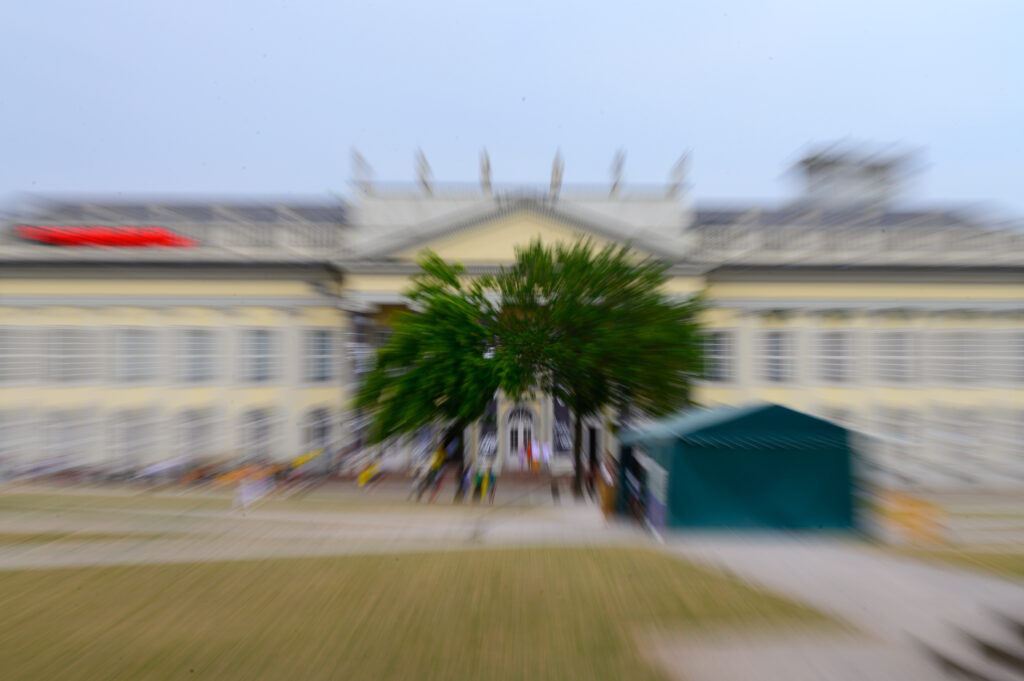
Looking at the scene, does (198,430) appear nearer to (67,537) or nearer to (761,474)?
(67,537)

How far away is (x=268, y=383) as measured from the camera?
22.0m

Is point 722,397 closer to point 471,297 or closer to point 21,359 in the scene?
point 471,297

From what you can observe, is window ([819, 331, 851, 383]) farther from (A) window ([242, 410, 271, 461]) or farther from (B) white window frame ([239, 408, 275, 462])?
(A) window ([242, 410, 271, 461])

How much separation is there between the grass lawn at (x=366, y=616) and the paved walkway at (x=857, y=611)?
419 millimetres

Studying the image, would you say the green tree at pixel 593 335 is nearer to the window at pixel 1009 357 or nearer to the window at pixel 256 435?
the window at pixel 256 435

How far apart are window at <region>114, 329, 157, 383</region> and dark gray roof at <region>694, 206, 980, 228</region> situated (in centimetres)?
2450

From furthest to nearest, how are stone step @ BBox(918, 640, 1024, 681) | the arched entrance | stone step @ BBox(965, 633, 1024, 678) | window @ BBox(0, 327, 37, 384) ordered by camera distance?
1. the arched entrance
2. window @ BBox(0, 327, 37, 384)
3. stone step @ BBox(965, 633, 1024, 678)
4. stone step @ BBox(918, 640, 1024, 681)

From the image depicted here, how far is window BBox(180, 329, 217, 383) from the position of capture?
2183 centimetres

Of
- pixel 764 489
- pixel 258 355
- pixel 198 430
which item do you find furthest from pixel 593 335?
pixel 198 430

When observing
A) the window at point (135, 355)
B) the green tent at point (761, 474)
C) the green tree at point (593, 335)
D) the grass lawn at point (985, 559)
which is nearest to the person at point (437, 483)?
the green tree at point (593, 335)

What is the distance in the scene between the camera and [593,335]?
1441 centimetres

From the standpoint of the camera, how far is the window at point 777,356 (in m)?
21.9

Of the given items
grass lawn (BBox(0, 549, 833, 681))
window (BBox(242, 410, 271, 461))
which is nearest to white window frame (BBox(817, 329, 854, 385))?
grass lawn (BBox(0, 549, 833, 681))

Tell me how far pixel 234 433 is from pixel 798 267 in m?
23.5
